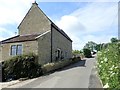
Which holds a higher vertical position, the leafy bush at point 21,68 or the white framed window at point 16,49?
the white framed window at point 16,49

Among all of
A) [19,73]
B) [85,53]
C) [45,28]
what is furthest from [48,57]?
[85,53]

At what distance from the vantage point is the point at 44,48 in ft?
103

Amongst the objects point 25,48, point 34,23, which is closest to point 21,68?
point 25,48

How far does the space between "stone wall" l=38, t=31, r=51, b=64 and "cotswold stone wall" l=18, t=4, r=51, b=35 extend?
2022 millimetres

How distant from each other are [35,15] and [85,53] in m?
31.7

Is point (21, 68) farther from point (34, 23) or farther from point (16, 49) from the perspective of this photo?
point (34, 23)

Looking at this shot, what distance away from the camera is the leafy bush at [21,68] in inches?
919

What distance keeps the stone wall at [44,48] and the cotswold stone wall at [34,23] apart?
79.6 inches

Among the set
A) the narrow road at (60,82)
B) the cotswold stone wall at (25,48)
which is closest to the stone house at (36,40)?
the cotswold stone wall at (25,48)

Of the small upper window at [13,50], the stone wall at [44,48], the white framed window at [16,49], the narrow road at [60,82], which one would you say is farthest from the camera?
the small upper window at [13,50]

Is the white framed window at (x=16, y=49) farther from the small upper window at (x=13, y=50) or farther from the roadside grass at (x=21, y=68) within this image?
the roadside grass at (x=21, y=68)

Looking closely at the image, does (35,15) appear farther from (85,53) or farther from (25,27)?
(85,53)

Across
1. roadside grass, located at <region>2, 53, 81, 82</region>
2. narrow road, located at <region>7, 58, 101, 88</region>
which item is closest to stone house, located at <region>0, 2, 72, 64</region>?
roadside grass, located at <region>2, 53, 81, 82</region>

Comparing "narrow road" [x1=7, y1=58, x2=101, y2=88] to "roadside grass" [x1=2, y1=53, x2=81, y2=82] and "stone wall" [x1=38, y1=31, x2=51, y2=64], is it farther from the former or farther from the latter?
"stone wall" [x1=38, y1=31, x2=51, y2=64]
